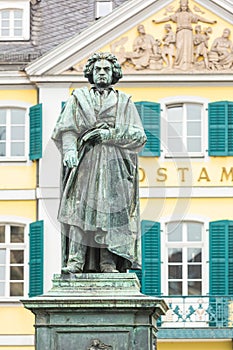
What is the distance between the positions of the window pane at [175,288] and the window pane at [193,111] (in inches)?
148

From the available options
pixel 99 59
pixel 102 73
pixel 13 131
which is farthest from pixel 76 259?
pixel 13 131

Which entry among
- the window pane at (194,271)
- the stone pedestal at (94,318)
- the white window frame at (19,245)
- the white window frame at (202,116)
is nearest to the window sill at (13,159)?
the white window frame at (19,245)

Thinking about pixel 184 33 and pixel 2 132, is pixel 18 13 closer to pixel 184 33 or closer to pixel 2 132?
pixel 2 132

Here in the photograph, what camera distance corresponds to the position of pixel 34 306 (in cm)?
1191

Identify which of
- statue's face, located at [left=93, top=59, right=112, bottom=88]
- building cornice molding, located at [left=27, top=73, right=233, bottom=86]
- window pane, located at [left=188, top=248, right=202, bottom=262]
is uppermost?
building cornice molding, located at [left=27, top=73, right=233, bottom=86]

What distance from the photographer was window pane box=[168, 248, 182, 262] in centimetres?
3372

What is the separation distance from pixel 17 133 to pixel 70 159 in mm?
22135

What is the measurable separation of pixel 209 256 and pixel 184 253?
2.21 ft

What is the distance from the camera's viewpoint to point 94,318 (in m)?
12.0

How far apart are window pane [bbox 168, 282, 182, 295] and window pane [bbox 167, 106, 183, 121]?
372 cm

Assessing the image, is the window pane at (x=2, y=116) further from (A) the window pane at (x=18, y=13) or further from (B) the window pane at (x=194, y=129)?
(B) the window pane at (x=194, y=129)

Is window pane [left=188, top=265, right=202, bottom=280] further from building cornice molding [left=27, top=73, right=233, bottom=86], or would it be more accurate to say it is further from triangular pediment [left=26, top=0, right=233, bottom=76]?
triangular pediment [left=26, top=0, right=233, bottom=76]

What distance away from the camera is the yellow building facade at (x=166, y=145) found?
33.5 meters

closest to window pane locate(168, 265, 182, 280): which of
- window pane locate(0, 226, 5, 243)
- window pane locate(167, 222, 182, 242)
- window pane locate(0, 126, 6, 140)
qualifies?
window pane locate(167, 222, 182, 242)
